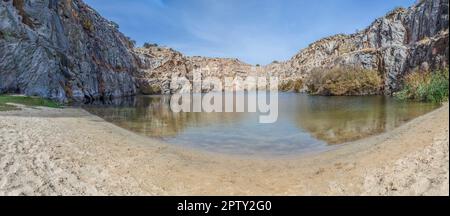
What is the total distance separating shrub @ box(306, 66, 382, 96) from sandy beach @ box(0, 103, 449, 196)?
5901 cm

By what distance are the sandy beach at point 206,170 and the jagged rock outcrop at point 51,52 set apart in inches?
1018

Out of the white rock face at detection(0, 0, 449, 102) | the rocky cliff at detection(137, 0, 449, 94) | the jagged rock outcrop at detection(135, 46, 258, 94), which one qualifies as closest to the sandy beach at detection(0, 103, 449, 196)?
the white rock face at detection(0, 0, 449, 102)

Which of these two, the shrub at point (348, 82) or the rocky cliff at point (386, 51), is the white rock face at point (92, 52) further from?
the shrub at point (348, 82)

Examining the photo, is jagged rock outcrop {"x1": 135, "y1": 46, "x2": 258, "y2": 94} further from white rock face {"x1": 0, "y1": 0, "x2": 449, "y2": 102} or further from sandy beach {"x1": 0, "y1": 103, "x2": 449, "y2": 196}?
sandy beach {"x1": 0, "y1": 103, "x2": 449, "y2": 196}

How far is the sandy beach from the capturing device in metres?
7.49

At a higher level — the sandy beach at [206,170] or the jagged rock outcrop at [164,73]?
the jagged rock outcrop at [164,73]

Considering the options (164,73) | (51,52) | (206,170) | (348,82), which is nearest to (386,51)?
(348,82)

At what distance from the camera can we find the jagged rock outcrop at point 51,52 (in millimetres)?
35188

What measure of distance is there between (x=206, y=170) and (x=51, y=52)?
36.7 meters

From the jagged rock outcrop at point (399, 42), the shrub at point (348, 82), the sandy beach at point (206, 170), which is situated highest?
the jagged rock outcrop at point (399, 42)

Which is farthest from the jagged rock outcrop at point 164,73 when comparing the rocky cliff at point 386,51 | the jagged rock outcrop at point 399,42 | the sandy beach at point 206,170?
the sandy beach at point 206,170

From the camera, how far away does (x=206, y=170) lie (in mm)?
11062

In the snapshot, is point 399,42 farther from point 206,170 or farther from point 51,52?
point 206,170

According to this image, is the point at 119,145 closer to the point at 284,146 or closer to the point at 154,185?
the point at 154,185
